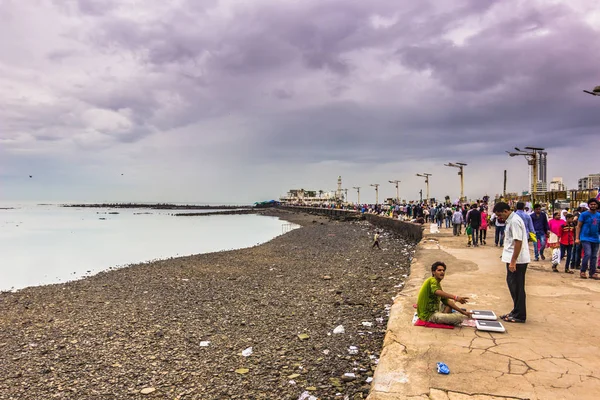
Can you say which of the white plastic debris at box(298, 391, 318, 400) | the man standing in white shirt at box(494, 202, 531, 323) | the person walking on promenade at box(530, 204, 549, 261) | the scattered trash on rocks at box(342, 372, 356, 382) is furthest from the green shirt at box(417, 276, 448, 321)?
the person walking on promenade at box(530, 204, 549, 261)

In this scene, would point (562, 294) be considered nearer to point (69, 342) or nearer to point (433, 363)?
point (433, 363)

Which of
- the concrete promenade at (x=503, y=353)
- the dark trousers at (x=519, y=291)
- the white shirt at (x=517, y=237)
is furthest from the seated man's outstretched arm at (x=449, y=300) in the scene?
the white shirt at (x=517, y=237)

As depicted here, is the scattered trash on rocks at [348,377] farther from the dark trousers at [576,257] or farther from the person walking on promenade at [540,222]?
the person walking on promenade at [540,222]

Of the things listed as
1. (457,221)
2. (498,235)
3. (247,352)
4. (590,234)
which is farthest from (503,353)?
(457,221)

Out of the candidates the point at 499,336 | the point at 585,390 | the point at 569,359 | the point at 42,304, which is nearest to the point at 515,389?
the point at 585,390

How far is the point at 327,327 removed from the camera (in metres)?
6.55

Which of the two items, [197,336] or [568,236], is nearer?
[197,336]

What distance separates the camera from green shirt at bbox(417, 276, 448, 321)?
4578mm

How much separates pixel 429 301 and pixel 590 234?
4560 millimetres

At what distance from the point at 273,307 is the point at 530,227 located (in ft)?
17.5

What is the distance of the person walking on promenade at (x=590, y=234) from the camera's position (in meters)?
6.82

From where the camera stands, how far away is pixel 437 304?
4609mm

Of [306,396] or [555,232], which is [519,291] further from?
[555,232]

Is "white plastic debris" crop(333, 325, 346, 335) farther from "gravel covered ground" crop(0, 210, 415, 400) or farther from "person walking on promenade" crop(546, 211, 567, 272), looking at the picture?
"person walking on promenade" crop(546, 211, 567, 272)
